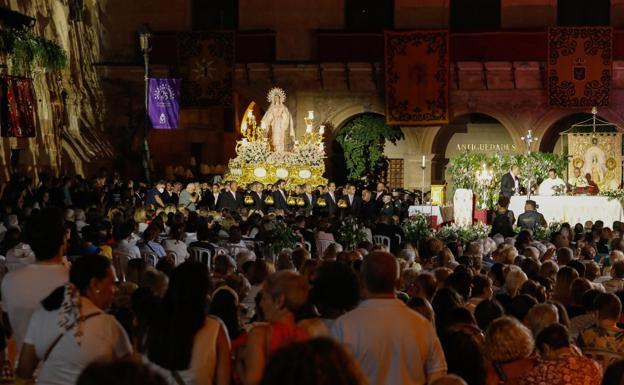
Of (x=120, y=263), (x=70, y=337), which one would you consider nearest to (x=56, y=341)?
(x=70, y=337)

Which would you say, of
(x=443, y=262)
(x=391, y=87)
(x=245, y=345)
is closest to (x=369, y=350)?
(x=245, y=345)

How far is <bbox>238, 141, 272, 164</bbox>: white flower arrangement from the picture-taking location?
101 feet

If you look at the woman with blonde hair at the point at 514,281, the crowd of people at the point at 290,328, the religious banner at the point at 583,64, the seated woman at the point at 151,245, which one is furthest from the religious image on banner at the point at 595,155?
the crowd of people at the point at 290,328

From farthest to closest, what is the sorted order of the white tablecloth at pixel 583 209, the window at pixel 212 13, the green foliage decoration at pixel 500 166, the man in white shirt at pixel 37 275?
the window at pixel 212 13 < the green foliage decoration at pixel 500 166 < the white tablecloth at pixel 583 209 < the man in white shirt at pixel 37 275

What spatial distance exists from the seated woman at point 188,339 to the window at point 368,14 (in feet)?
101

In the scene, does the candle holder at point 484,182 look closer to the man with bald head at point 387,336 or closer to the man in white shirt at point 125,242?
the man in white shirt at point 125,242

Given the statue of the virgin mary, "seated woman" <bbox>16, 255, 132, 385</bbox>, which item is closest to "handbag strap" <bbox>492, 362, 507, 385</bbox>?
"seated woman" <bbox>16, 255, 132, 385</bbox>

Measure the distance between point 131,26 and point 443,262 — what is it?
2551 centimetres

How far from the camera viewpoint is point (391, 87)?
33781mm

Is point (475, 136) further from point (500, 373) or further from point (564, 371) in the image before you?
point (564, 371)

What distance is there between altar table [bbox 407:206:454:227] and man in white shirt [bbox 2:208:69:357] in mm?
19417

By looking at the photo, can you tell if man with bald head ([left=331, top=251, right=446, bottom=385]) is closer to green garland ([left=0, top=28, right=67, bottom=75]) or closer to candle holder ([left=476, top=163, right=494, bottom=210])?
green garland ([left=0, top=28, right=67, bottom=75])

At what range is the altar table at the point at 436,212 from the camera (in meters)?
25.9

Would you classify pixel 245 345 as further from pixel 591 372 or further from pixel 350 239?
pixel 350 239
